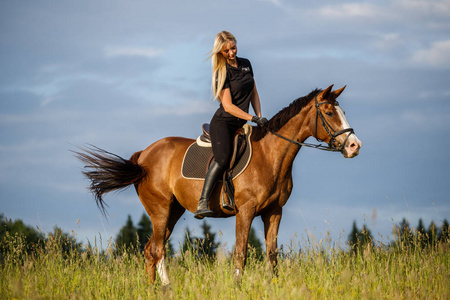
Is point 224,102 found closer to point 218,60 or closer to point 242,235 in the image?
point 218,60

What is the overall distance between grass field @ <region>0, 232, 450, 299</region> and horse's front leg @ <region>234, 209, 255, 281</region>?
6.4 inches

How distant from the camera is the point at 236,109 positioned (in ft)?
24.5

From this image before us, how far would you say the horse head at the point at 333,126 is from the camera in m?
6.97

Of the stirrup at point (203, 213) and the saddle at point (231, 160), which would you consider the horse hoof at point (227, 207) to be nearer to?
the saddle at point (231, 160)

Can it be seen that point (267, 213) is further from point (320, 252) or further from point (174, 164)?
point (174, 164)

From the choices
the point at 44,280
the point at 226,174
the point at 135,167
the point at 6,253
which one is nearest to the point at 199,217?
the point at 226,174

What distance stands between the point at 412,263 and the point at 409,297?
264cm

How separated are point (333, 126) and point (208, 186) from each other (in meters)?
2.14

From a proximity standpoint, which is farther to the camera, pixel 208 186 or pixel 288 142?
pixel 208 186

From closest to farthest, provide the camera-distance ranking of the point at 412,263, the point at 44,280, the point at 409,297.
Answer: the point at 409,297
the point at 44,280
the point at 412,263

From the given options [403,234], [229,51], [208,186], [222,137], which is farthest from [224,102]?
[403,234]

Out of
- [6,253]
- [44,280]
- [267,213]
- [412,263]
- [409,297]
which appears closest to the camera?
[409,297]

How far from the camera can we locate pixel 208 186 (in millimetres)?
7727

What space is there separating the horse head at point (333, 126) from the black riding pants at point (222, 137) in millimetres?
1309
